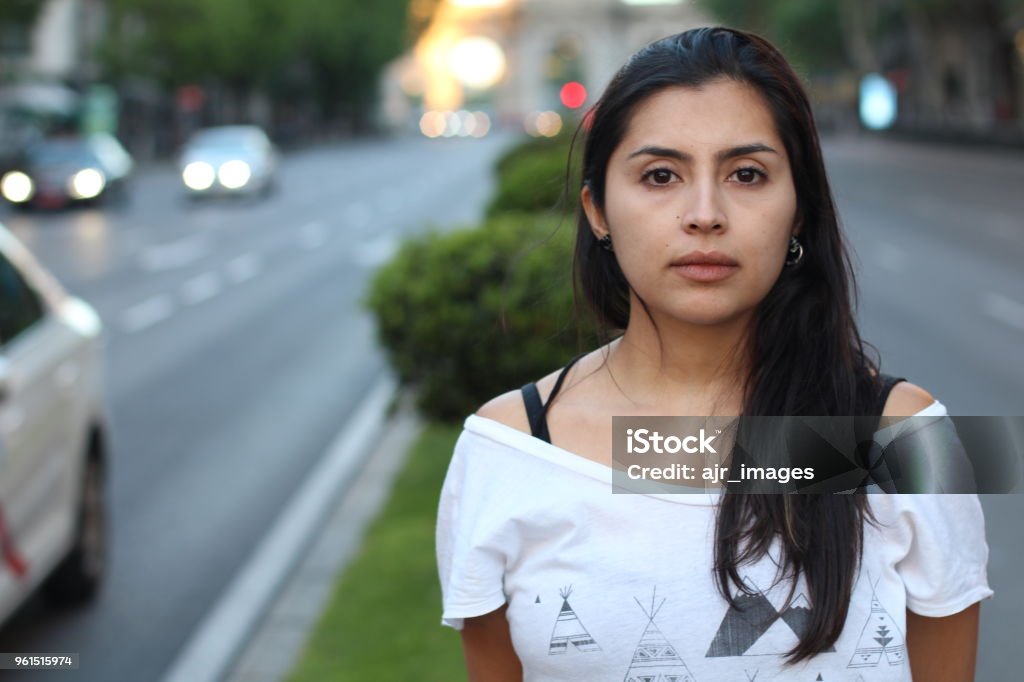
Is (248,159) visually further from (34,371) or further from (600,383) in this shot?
(600,383)

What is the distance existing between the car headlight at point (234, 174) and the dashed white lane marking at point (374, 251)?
31.6 ft

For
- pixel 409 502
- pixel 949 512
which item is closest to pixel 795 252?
pixel 949 512

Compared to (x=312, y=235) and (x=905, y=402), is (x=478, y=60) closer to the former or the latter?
(x=312, y=235)

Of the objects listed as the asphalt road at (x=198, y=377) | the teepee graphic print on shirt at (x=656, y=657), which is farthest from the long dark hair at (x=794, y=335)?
the asphalt road at (x=198, y=377)

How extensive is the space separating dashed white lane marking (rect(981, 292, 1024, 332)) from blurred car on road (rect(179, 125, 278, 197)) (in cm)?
2326

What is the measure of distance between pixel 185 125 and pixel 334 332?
56903 mm

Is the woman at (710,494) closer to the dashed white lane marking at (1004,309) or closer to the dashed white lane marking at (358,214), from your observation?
the dashed white lane marking at (1004,309)

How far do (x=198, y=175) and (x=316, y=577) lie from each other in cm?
3168

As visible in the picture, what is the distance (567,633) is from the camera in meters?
2.15

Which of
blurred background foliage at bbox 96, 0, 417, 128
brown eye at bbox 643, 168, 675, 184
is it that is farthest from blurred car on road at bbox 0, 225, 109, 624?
blurred background foliage at bbox 96, 0, 417, 128

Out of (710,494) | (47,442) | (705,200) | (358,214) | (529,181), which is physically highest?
(705,200)

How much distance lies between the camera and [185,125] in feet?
235

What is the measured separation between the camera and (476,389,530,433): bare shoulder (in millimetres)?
2307

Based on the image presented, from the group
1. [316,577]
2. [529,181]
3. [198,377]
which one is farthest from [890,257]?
[316,577]
